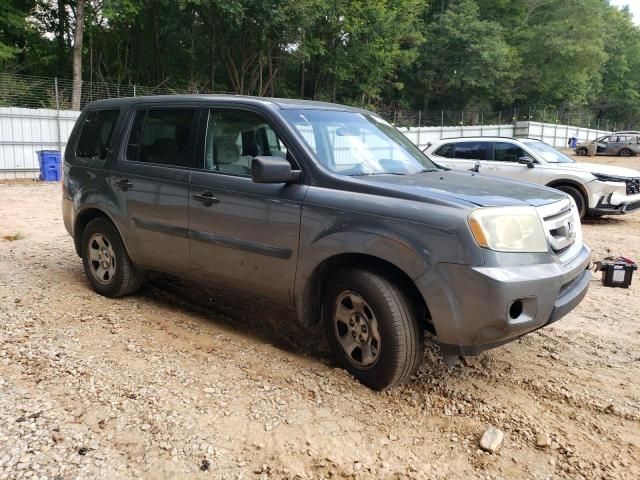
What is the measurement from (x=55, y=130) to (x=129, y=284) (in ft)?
49.3

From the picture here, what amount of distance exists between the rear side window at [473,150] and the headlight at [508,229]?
8.09 metres

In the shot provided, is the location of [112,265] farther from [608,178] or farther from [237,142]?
[608,178]

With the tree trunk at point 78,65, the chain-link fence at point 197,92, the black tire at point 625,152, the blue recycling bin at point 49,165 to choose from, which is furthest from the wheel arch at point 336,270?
the black tire at point 625,152

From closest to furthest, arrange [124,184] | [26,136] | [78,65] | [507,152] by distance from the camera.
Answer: [124,184] < [507,152] < [26,136] < [78,65]

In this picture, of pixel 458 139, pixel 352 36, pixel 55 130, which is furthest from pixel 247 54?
pixel 458 139

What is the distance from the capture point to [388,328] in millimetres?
3162

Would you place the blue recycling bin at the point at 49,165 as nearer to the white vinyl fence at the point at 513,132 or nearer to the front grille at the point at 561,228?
the front grille at the point at 561,228

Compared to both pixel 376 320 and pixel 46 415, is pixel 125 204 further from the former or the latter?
pixel 376 320

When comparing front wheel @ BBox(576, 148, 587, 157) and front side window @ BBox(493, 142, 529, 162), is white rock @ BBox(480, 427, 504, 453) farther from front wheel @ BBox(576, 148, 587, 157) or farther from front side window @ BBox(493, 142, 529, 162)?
front wheel @ BBox(576, 148, 587, 157)

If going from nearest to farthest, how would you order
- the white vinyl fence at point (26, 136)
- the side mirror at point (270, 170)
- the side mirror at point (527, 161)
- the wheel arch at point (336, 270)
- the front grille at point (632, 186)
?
the wheel arch at point (336, 270) < the side mirror at point (270, 170) < the front grille at point (632, 186) < the side mirror at point (527, 161) < the white vinyl fence at point (26, 136)

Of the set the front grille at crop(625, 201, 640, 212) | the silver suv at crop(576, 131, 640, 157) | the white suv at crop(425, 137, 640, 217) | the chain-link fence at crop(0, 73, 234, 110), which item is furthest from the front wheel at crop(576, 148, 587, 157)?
the chain-link fence at crop(0, 73, 234, 110)

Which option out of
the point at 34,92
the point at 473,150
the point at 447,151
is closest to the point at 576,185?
the point at 473,150

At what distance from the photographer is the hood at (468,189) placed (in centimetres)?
318

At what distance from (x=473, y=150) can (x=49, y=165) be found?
490 inches
